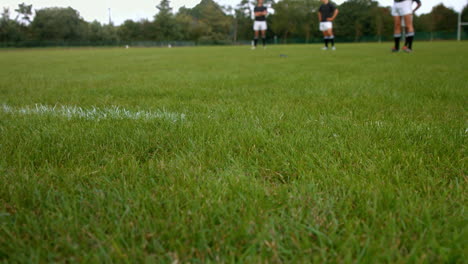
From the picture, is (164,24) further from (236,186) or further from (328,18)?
(236,186)

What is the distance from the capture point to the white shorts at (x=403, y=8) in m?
8.80

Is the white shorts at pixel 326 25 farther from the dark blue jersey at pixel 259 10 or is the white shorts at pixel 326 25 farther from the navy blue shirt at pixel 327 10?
the dark blue jersey at pixel 259 10

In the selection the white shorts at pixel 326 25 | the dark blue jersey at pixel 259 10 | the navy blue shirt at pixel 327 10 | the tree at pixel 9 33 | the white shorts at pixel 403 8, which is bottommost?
the white shorts at pixel 403 8

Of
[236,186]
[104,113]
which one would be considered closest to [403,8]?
[104,113]

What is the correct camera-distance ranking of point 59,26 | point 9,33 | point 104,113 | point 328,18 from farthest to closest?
point 59,26 → point 9,33 → point 328,18 → point 104,113

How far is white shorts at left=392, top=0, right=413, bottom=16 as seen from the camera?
8798mm

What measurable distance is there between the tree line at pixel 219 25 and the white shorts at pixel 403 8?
152 feet

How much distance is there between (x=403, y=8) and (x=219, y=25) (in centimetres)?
6308

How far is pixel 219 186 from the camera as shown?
1.09m

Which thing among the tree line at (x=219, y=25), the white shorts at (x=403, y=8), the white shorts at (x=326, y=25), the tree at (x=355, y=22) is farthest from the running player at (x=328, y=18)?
the tree at (x=355, y=22)

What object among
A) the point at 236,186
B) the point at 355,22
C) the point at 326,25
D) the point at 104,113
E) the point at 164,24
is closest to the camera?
the point at 236,186

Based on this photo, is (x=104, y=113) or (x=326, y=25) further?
(x=326, y=25)

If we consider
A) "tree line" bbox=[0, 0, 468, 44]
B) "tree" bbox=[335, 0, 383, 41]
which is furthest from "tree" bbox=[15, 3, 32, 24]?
"tree" bbox=[335, 0, 383, 41]

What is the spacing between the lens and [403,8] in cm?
893
